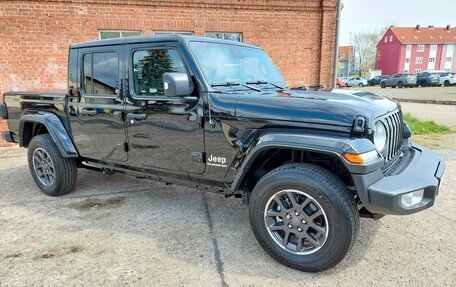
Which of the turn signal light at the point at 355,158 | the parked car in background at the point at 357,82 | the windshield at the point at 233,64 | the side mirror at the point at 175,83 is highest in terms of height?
the windshield at the point at 233,64

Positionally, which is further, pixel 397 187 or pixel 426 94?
pixel 426 94

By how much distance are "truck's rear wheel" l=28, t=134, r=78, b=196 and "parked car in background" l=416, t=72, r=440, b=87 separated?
37.1 m

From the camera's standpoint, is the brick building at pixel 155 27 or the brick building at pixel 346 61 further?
the brick building at pixel 346 61

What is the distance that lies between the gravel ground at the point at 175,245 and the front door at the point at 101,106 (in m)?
0.78

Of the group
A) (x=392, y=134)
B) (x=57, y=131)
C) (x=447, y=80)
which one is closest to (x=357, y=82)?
(x=447, y=80)

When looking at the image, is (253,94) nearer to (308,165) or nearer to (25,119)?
(308,165)

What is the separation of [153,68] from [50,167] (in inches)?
87.7

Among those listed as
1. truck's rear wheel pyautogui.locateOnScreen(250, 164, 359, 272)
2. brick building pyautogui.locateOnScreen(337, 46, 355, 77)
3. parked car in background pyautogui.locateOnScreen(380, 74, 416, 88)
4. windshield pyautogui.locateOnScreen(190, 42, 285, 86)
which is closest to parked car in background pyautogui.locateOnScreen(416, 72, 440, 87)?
parked car in background pyautogui.locateOnScreen(380, 74, 416, 88)

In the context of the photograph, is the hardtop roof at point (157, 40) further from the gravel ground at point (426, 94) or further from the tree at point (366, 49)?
the tree at point (366, 49)

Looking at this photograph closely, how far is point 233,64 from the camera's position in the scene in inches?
132

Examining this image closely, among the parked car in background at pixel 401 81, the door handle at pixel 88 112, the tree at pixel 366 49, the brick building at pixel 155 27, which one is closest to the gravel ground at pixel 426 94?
the parked car in background at pixel 401 81

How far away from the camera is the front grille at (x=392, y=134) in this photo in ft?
8.71

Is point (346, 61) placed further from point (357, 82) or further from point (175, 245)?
point (175, 245)

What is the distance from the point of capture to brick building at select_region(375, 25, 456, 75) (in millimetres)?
66562
